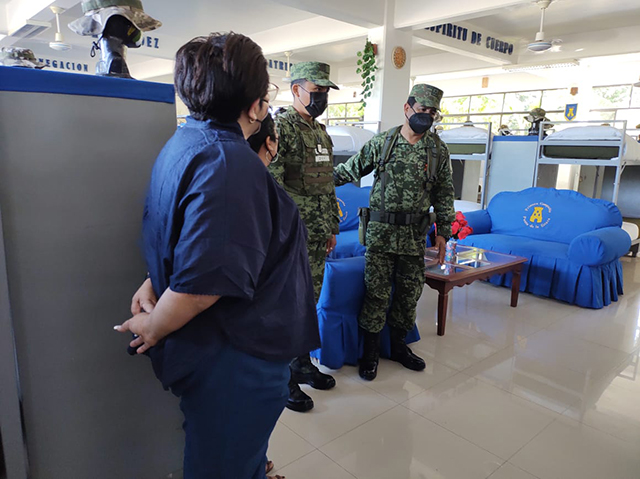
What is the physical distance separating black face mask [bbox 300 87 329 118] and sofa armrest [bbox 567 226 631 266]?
265cm

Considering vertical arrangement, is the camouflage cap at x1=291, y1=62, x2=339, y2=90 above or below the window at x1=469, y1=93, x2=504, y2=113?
below

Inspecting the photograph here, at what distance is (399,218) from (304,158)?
0.65 meters

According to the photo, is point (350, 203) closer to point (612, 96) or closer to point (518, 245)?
point (518, 245)

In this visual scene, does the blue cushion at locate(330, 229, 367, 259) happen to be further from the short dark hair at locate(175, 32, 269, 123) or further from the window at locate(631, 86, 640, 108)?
the window at locate(631, 86, 640, 108)

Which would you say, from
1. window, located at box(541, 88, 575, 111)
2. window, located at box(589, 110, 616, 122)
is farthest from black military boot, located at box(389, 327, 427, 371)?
window, located at box(541, 88, 575, 111)

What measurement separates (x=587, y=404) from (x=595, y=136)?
348cm

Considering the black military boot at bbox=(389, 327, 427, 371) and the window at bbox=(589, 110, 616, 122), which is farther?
the window at bbox=(589, 110, 616, 122)

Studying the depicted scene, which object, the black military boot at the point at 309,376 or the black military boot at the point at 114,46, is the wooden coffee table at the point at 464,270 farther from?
the black military boot at the point at 114,46

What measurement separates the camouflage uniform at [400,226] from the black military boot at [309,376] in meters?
0.38

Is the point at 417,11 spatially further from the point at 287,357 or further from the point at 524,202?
the point at 287,357

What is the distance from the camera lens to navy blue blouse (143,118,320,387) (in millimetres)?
823

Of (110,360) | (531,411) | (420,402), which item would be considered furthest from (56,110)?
(531,411)

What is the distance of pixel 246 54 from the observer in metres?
0.89

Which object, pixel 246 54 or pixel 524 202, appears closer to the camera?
pixel 246 54
